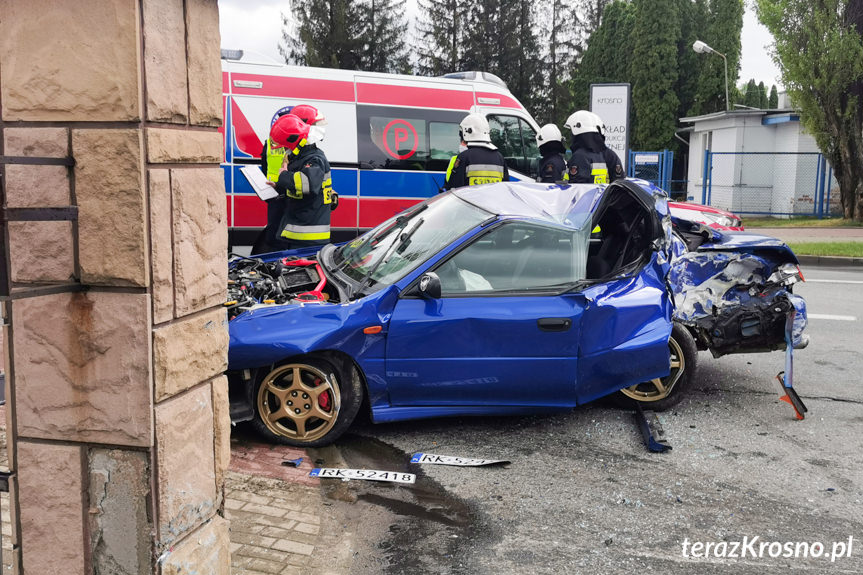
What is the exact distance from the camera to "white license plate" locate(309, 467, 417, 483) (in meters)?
4.52

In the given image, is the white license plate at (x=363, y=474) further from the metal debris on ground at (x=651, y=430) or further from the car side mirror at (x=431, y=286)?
the metal debris on ground at (x=651, y=430)

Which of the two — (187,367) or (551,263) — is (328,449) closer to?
(551,263)

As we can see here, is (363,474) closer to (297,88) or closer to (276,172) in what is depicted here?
(276,172)

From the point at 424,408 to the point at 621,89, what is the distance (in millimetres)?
14770

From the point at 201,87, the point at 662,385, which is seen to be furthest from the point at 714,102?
the point at 201,87

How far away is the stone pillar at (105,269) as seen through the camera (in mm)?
2186

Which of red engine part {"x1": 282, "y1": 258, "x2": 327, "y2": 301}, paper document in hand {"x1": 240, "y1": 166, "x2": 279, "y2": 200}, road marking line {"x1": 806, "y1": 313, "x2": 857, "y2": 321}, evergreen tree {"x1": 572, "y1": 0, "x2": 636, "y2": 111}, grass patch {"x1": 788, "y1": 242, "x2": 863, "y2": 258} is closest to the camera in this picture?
red engine part {"x1": 282, "y1": 258, "x2": 327, "y2": 301}

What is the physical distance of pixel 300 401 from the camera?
16.0 ft

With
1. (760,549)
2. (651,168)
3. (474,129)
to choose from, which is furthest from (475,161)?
(651,168)

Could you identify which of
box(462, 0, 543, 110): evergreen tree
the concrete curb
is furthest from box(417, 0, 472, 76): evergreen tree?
the concrete curb

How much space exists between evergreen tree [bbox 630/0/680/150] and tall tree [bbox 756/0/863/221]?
15838 mm

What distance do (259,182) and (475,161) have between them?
217cm

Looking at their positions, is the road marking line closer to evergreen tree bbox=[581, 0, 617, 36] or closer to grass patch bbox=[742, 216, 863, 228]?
grass patch bbox=[742, 216, 863, 228]

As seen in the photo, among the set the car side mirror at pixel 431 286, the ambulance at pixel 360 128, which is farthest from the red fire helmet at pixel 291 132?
the car side mirror at pixel 431 286
